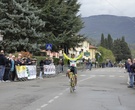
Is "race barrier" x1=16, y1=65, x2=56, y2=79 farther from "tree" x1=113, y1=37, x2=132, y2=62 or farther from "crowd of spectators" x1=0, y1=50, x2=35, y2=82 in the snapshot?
"tree" x1=113, y1=37, x2=132, y2=62

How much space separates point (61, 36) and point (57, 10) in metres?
3.01

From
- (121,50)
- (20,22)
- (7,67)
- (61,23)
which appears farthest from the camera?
(121,50)

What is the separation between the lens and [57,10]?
141 feet

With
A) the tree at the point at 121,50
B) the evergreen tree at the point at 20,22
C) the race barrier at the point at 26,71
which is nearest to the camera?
the race barrier at the point at 26,71

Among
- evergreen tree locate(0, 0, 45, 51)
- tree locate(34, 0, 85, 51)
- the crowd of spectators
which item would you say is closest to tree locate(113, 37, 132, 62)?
tree locate(34, 0, 85, 51)

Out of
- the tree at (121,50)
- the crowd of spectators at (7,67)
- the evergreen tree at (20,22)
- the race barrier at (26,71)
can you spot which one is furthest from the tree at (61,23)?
the tree at (121,50)

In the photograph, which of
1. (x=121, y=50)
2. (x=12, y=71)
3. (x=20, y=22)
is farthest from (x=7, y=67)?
(x=121, y=50)

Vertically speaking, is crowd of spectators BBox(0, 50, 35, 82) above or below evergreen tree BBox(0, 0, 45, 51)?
below

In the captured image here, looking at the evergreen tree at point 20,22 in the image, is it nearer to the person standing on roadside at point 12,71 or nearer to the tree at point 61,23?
the tree at point 61,23

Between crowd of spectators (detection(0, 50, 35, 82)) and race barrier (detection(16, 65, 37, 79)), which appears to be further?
race barrier (detection(16, 65, 37, 79))

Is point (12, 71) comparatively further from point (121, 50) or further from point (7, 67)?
point (121, 50)

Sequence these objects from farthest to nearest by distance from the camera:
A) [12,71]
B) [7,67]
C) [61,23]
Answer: [61,23] < [12,71] < [7,67]

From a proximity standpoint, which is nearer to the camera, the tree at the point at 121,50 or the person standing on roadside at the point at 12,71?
the person standing on roadside at the point at 12,71

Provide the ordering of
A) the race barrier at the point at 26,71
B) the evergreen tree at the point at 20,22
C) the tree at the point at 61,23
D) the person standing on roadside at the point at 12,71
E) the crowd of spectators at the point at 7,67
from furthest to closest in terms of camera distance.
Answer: the tree at the point at 61,23 → the evergreen tree at the point at 20,22 → the race barrier at the point at 26,71 → the person standing on roadside at the point at 12,71 → the crowd of spectators at the point at 7,67
